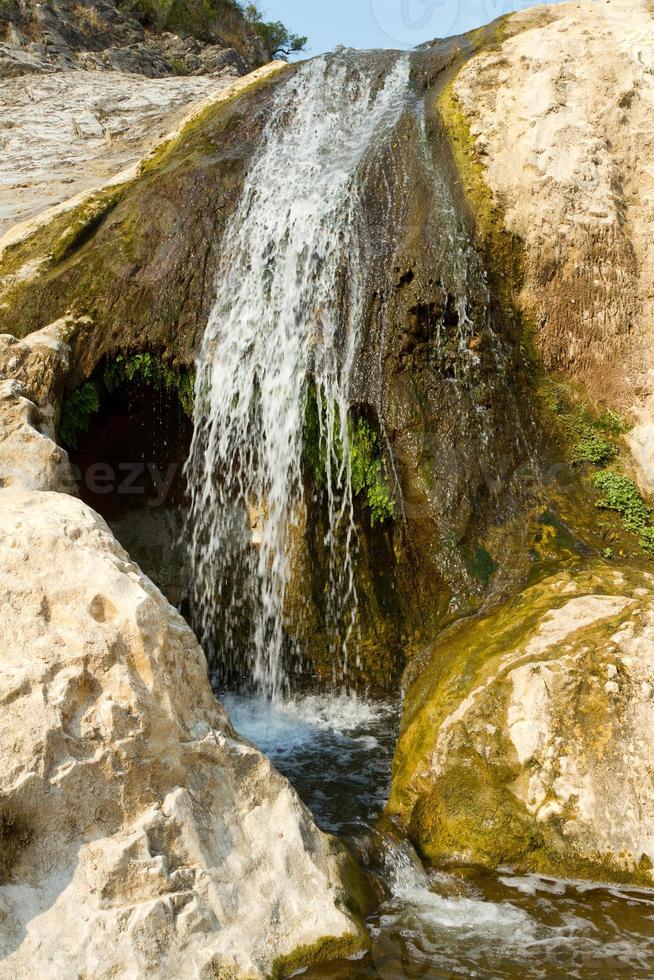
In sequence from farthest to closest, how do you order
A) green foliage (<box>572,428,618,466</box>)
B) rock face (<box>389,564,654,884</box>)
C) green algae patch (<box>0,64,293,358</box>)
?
green algae patch (<box>0,64,293,358</box>)
green foliage (<box>572,428,618,466</box>)
rock face (<box>389,564,654,884</box>)

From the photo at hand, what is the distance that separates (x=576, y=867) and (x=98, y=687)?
9.02 feet

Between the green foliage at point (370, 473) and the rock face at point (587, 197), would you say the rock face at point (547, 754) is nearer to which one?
the green foliage at point (370, 473)

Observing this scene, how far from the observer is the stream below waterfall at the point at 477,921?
148 inches

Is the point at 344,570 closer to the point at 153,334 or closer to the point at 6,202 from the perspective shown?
the point at 153,334

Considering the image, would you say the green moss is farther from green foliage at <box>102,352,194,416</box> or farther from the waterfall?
green foliage at <box>102,352,194,416</box>

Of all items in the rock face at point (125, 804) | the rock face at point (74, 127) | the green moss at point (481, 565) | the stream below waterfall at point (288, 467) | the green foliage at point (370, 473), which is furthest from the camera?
the rock face at point (74, 127)

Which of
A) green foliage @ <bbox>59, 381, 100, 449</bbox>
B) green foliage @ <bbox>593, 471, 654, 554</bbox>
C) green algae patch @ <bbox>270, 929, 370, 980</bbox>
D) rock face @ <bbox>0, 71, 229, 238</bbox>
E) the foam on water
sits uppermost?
rock face @ <bbox>0, 71, 229, 238</bbox>

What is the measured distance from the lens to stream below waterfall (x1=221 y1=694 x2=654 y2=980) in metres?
3.75

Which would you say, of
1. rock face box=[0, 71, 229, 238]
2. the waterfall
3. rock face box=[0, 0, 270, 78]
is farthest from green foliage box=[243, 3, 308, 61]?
the waterfall

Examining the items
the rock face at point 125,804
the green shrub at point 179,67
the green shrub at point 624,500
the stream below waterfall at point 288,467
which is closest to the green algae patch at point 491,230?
the stream below waterfall at point 288,467

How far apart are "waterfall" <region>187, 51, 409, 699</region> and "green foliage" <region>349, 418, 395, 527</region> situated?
8 centimetres

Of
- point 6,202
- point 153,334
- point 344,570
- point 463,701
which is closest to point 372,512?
point 344,570

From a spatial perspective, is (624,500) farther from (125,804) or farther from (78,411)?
(125,804)

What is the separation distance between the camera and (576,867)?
4480 mm
